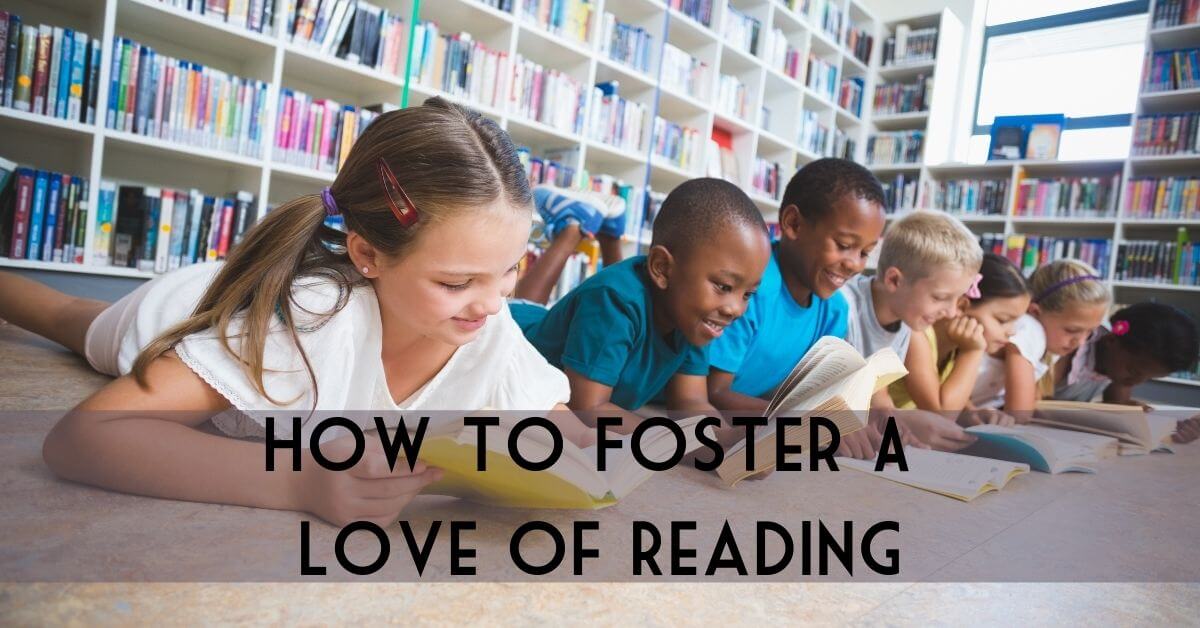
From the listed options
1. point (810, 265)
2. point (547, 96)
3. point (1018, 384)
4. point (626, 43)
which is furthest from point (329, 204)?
point (626, 43)

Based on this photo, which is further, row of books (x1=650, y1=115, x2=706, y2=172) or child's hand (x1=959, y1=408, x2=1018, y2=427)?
row of books (x1=650, y1=115, x2=706, y2=172)

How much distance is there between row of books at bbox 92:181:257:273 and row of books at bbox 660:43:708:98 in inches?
84.5

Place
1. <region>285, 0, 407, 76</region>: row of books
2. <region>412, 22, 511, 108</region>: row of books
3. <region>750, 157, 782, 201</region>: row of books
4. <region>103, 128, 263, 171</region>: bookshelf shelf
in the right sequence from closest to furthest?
<region>103, 128, 263, 171</region>: bookshelf shelf < <region>285, 0, 407, 76</region>: row of books < <region>412, 22, 511, 108</region>: row of books < <region>750, 157, 782, 201</region>: row of books

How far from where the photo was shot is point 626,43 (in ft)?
11.6

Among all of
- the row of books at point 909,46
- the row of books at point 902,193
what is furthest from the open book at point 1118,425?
the row of books at point 909,46

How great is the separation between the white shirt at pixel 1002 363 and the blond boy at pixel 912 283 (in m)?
0.30

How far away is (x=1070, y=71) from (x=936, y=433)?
4.20 meters

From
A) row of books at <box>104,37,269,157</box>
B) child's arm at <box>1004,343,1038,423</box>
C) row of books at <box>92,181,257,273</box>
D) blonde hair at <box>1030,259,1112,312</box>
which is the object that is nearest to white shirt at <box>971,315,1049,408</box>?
child's arm at <box>1004,343,1038,423</box>

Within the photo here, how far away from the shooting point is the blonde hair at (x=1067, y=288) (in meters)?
2.12

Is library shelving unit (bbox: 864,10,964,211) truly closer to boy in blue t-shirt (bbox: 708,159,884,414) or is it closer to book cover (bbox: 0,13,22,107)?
boy in blue t-shirt (bbox: 708,159,884,414)

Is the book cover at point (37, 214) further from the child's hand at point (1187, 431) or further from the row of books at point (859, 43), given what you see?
the row of books at point (859, 43)

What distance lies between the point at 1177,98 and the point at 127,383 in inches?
192

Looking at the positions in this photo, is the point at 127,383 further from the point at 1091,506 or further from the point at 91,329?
the point at 1091,506

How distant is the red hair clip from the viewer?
769 mm
